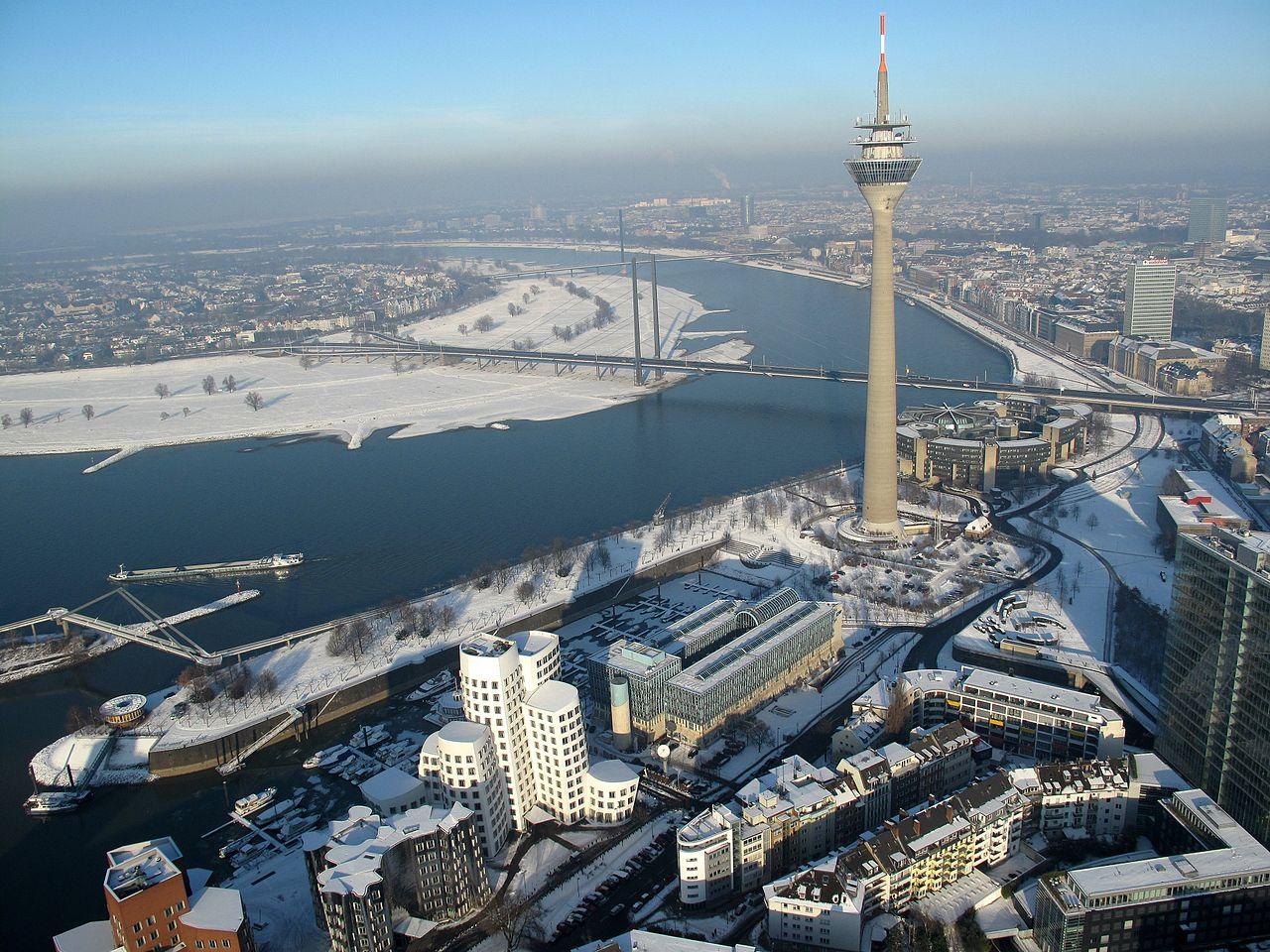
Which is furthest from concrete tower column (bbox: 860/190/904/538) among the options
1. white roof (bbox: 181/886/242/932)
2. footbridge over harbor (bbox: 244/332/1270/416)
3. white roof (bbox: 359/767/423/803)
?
white roof (bbox: 181/886/242/932)

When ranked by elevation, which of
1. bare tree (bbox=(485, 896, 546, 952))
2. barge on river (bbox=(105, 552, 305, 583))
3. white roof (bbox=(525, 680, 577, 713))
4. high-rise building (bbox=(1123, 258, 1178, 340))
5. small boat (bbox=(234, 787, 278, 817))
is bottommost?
small boat (bbox=(234, 787, 278, 817))

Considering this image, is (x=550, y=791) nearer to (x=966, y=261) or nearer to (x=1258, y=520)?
(x=1258, y=520)

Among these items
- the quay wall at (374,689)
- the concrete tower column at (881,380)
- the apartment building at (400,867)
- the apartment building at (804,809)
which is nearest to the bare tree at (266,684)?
the quay wall at (374,689)

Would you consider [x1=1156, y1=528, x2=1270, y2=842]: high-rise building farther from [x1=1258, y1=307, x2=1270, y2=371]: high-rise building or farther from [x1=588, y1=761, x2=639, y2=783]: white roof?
[x1=1258, y1=307, x2=1270, y2=371]: high-rise building

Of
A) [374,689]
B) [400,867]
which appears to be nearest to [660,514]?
[374,689]

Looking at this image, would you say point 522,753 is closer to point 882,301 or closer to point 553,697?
point 553,697

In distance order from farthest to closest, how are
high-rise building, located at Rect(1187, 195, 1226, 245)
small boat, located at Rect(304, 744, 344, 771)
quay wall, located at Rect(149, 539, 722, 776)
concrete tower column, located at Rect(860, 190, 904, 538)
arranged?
high-rise building, located at Rect(1187, 195, 1226, 245), concrete tower column, located at Rect(860, 190, 904, 538), quay wall, located at Rect(149, 539, 722, 776), small boat, located at Rect(304, 744, 344, 771)

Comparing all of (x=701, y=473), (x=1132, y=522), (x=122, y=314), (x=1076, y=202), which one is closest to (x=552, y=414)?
(x=701, y=473)
